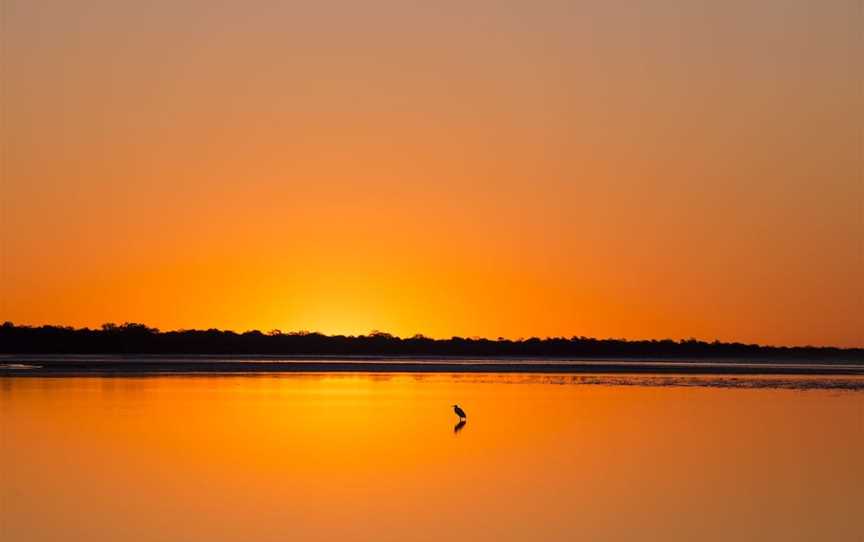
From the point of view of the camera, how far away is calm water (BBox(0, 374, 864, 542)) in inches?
622

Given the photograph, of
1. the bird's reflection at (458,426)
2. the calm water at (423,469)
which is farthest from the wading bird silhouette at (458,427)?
the calm water at (423,469)

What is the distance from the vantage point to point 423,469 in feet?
68.7

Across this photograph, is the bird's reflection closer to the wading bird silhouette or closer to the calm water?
the wading bird silhouette

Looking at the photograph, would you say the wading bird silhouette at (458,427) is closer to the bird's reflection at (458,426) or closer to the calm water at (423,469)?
the bird's reflection at (458,426)

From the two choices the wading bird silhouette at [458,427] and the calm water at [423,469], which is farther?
the wading bird silhouette at [458,427]

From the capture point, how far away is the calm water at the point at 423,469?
15.8 metres

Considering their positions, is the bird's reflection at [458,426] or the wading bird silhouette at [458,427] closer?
the wading bird silhouette at [458,427]

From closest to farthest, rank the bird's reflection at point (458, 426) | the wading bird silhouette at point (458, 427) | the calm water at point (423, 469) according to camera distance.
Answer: the calm water at point (423, 469), the wading bird silhouette at point (458, 427), the bird's reflection at point (458, 426)

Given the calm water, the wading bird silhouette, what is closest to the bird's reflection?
the wading bird silhouette

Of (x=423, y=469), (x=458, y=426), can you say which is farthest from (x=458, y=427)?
(x=423, y=469)

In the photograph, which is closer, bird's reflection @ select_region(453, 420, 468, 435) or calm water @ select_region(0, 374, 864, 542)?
calm water @ select_region(0, 374, 864, 542)

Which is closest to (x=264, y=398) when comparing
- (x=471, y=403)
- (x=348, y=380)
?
(x=471, y=403)

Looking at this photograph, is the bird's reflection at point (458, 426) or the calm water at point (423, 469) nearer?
the calm water at point (423, 469)

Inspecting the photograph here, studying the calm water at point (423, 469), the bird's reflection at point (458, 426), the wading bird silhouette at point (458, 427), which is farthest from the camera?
the bird's reflection at point (458, 426)
